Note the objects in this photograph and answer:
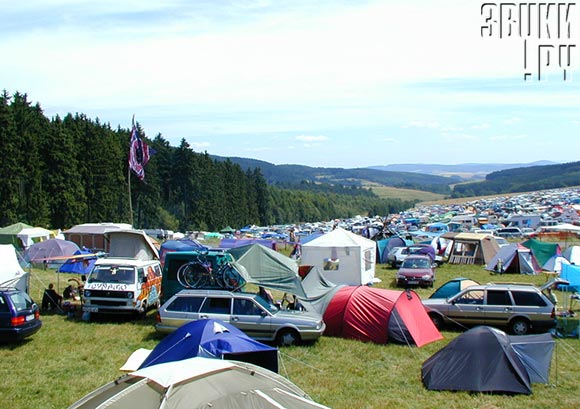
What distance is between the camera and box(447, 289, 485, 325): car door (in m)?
16.0

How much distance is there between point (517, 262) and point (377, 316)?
16.4 meters

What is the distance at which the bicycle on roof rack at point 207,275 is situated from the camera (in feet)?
56.8

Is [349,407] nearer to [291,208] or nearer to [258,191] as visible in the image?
[258,191]

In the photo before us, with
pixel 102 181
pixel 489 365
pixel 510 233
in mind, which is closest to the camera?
pixel 489 365

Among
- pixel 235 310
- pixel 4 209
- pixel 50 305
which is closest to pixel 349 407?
pixel 235 310

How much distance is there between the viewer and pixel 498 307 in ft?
52.0

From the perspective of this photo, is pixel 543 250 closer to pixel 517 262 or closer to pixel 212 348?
pixel 517 262

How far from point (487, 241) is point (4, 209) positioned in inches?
1469

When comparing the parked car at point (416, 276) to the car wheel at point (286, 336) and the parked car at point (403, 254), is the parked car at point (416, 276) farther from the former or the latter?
the car wheel at point (286, 336)

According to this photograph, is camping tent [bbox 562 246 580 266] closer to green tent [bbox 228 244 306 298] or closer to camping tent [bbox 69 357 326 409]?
green tent [bbox 228 244 306 298]

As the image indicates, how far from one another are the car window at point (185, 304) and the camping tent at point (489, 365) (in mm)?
6098

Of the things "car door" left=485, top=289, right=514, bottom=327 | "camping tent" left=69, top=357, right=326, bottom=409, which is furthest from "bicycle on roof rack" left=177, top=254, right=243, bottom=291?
"camping tent" left=69, top=357, right=326, bottom=409

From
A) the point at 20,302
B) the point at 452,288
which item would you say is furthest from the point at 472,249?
the point at 20,302

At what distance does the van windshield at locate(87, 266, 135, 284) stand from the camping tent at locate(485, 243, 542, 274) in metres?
18.7
